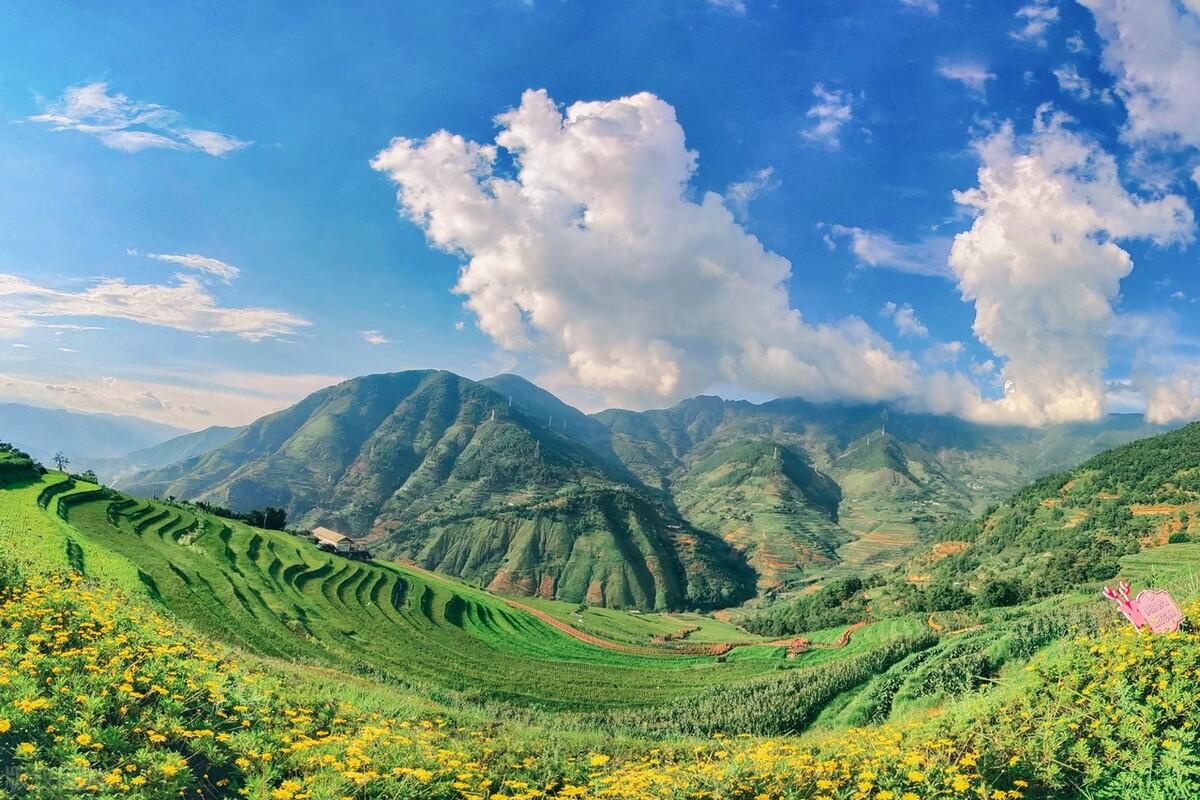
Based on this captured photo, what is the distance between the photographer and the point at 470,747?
444 inches

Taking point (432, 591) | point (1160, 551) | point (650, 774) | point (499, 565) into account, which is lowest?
point (499, 565)

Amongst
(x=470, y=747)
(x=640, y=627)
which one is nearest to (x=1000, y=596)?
(x=640, y=627)

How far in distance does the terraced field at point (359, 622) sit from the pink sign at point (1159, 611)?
31.3 meters

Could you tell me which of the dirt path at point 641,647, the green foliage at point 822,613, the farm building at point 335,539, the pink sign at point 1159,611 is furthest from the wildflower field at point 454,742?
the green foliage at point 822,613

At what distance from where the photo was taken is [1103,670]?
1163 cm

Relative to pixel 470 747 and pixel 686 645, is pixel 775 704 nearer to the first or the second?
pixel 470 747

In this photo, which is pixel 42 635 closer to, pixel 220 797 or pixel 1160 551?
pixel 220 797

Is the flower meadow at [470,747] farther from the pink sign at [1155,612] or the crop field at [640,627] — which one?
the crop field at [640,627]

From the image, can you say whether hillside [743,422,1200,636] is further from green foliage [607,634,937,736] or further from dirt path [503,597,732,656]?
dirt path [503,597,732,656]

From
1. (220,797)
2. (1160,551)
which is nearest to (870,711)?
(220,797)

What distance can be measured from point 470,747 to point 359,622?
3753 cm

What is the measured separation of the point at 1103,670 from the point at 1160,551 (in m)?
65.6

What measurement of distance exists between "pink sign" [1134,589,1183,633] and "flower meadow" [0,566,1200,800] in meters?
0.29

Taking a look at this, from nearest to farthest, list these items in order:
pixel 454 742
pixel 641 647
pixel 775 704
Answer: pixel 454 742
pixel 775 704
pixel 641 647
